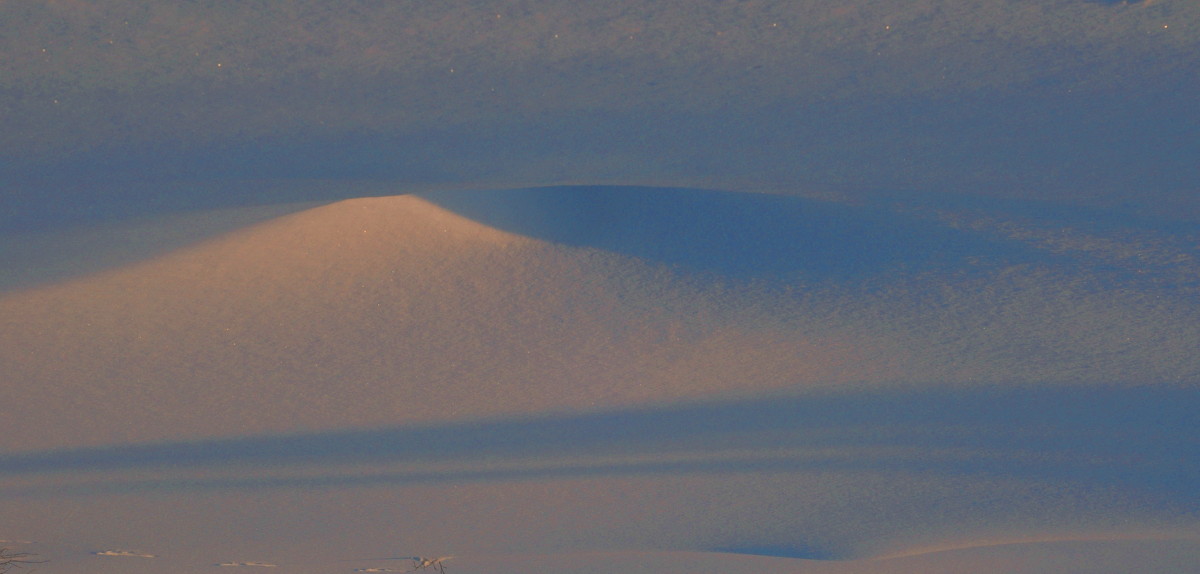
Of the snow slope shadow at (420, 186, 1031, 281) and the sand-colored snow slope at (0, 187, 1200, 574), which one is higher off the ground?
the snow slope shadow at (420, 186, 1031, 281)

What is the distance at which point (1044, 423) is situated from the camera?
143 inches

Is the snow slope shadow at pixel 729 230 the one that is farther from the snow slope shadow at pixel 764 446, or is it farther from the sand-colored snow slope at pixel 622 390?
→ the snow slope shadow at pixel 764 446

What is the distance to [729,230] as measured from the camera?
3.00 meters

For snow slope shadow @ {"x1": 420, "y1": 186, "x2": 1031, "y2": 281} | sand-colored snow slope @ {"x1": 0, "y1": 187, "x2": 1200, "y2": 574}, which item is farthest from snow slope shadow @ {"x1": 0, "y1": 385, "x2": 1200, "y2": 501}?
snow slope shadow @ {"x1": 420, "y1": 186, "x2": 1031, "y2": 281}

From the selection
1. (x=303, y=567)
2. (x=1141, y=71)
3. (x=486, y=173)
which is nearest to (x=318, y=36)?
(x=486, y=173)

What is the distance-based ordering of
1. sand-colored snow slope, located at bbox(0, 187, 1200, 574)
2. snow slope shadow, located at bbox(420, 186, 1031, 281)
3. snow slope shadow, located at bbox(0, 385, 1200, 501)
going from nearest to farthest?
1. snow slope shadow, located at bbox(420, 186, 1031, 281)
2. sand-colored snow slope, located at bbox(0, 187, 1200, 574)
3. snow slope shadow, located at bbox(0, 385, 1200, 501)

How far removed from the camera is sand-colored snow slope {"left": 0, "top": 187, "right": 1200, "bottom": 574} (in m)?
2.99

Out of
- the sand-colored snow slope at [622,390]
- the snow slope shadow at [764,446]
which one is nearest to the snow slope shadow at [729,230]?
the sand-colored snow slope at [622,390]

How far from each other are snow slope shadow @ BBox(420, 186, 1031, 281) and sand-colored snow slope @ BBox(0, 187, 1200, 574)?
0.04ft

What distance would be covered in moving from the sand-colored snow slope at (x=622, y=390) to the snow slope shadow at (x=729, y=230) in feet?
0.04

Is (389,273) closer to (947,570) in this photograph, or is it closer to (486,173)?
(486,173)

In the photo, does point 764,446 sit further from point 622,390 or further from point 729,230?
point 729,230

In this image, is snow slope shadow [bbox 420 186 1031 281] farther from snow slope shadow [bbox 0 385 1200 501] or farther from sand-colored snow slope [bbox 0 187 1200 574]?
snow slope shadow [bbox 0 385 1200 501]

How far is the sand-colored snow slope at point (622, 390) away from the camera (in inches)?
118
